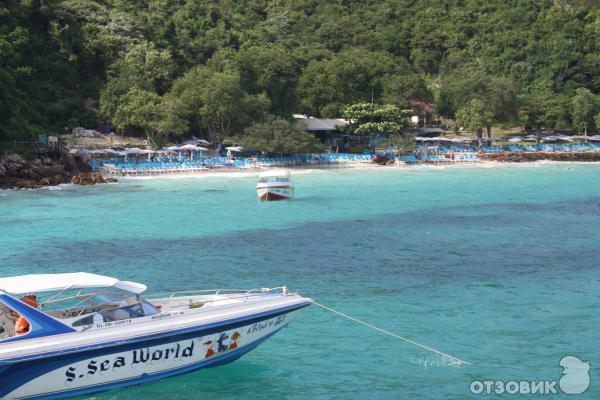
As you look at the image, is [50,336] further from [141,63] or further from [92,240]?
[141,63]

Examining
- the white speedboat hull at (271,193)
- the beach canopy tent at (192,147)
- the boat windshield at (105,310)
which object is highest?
the beach canopy tent at (192,147)

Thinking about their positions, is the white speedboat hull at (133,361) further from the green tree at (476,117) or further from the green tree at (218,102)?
the green tree at (476,117)

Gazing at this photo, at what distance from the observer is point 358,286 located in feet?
96.0

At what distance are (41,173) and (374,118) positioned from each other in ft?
134

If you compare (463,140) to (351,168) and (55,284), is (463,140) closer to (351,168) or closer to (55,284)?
(351,168)

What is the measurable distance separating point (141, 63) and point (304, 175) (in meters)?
27.5

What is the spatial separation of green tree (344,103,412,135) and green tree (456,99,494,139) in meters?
9.17

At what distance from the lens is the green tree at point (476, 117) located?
3856 inches

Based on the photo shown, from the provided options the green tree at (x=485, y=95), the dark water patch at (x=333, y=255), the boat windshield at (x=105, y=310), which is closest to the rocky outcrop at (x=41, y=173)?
the dark water patch at (x=333, y=255)

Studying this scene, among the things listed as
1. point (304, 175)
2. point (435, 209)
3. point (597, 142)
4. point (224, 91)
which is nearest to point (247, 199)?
point (435, 209)

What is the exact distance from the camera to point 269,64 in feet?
312

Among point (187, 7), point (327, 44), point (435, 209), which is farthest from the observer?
point (327, 44)

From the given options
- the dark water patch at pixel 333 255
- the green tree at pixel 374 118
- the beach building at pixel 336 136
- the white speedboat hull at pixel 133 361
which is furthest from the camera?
the beach building at pixel 336 136

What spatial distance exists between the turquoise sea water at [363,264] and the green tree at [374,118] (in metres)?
26.0
